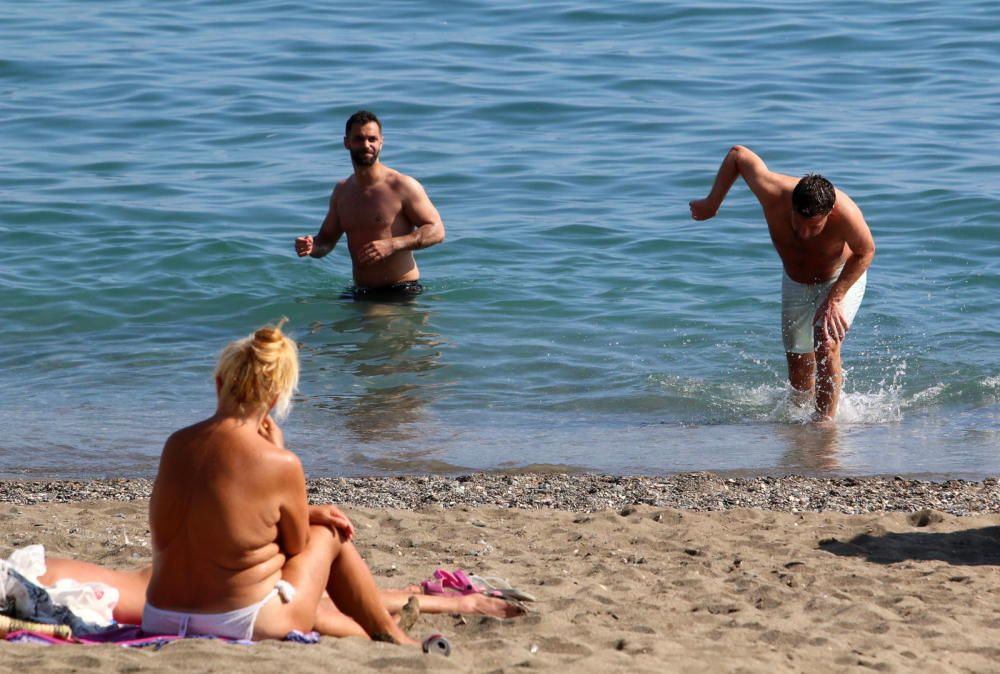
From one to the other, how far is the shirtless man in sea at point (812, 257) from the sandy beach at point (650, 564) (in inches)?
49.8

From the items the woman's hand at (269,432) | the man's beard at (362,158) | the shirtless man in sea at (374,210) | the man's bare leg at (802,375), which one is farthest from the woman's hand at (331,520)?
the man's beard at (362,158)

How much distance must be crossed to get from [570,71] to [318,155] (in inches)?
169

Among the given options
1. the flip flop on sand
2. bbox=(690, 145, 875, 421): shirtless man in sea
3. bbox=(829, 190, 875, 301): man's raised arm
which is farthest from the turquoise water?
the flip flop on sand

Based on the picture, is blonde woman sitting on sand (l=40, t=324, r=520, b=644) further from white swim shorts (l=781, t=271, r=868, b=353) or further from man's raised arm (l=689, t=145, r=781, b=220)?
white swim shorts (l=781, t=271, r=868, b=353)

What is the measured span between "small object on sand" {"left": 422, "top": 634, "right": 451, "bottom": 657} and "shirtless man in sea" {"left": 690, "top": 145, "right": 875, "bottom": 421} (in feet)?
12.5

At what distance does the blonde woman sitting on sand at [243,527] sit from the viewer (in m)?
4.41

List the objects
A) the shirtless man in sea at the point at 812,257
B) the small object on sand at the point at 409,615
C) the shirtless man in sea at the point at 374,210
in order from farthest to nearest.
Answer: the shirtless man in sea at the point at 374,210 < the shirtless man in sea at the point at 812,257 < the small object on sand at the point at 409,615

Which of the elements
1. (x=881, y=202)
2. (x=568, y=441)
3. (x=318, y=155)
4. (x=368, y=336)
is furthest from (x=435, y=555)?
(x=318, y=155)

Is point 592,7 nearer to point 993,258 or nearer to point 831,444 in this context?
point 993,258

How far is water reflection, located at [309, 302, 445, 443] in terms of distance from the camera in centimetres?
877

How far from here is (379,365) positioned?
9.90m

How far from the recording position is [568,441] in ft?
27.2

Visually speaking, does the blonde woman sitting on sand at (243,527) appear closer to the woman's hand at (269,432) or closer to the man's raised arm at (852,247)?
the woman's hand at (269,432)

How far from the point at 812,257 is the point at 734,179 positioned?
0.64 meters
